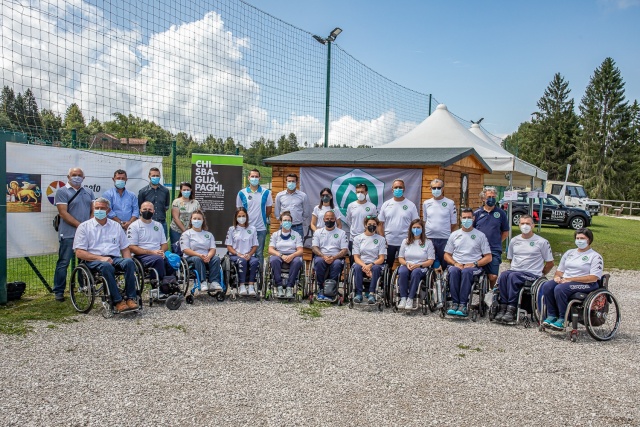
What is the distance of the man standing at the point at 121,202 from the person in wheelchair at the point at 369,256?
296 centimetres

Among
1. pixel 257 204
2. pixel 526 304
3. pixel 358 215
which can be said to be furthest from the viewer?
pixel 257 204

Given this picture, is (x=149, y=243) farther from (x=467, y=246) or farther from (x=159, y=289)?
(x=467, y=246)

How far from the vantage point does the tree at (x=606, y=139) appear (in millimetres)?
48594

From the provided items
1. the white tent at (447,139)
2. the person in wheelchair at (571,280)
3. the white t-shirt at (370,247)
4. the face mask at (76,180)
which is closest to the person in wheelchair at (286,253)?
the white t-shirt at (370,247)

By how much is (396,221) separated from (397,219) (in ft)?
0.10

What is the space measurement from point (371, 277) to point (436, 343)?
5.17 feet

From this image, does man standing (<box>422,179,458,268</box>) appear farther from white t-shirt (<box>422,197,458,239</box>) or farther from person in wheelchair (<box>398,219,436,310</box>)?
person in wheelchair (<box>398,219,436,310</box>)

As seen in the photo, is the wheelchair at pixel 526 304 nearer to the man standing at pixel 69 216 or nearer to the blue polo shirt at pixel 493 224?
the blue polo shirt at pixel 493 224

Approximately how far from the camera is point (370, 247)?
7.00m

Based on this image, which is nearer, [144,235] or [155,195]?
[144,235]

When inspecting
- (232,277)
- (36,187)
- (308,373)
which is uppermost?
(36,187)

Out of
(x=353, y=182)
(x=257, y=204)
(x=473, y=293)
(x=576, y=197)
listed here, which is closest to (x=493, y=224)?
(x=473, y=293)

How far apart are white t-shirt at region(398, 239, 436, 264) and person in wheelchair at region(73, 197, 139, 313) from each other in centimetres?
319

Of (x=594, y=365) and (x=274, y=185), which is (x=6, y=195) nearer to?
(x=274, y=185)
